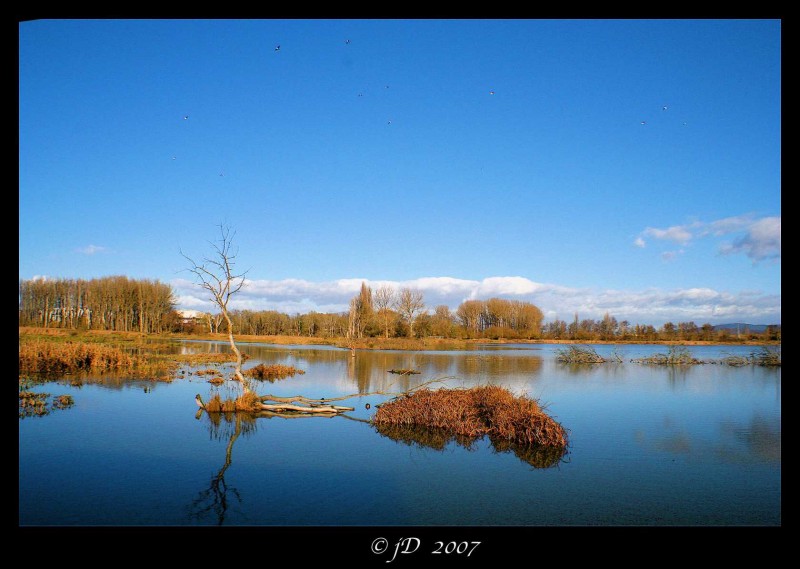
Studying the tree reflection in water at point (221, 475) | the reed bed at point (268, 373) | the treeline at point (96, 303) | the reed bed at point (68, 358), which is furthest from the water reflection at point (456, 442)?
the treeline at point (96, 303)

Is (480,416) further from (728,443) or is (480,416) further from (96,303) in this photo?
(96,303)

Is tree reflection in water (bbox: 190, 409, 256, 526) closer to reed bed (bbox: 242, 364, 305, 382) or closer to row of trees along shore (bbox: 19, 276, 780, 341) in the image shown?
reed bed (bbox: 242, 364, 305, 382)

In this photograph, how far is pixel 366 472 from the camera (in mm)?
10281

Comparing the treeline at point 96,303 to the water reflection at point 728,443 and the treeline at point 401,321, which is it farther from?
the water reflection at point 728,443

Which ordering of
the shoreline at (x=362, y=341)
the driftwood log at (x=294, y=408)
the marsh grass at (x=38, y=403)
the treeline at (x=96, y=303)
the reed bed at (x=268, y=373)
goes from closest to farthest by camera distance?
the marsh grass at (x=38, y=403) < the driftwood log at (x=294, y=408) < the reed bed at (x=268, y=373) < the shoreline at (x=362, y=341) < the treeline at (x=96, y=303)

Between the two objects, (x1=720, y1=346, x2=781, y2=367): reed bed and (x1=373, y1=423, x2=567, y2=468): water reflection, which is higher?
(x1=373, y1=423, x2=567, y2=468): water reflection

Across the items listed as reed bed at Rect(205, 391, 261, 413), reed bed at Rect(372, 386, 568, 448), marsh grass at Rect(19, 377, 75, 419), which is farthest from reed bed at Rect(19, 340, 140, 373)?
reed bed at Rect(372, 386, 568, 448)

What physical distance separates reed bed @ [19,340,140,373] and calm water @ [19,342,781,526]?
704 centimetres

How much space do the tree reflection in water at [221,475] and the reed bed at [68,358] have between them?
41.8ft

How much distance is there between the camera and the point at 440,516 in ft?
26.9

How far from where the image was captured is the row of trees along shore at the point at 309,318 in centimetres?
5700

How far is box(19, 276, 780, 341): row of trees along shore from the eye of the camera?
5700cm
